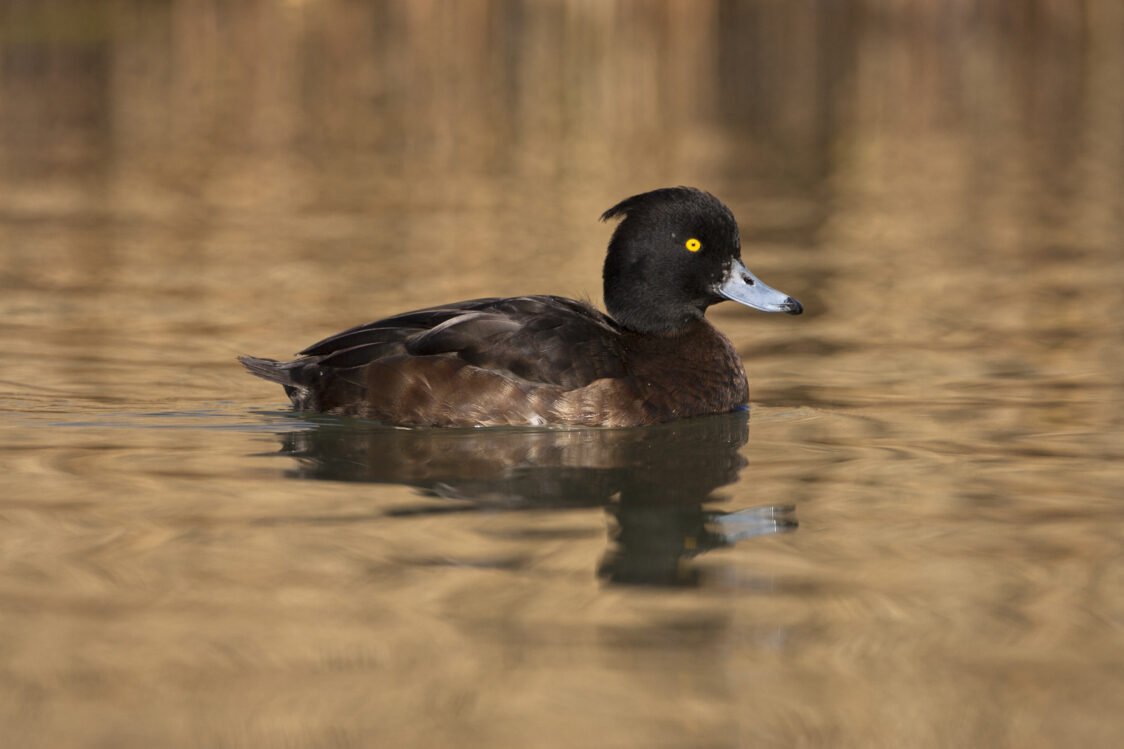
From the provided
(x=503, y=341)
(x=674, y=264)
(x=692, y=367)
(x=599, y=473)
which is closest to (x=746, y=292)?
(x=674, y=264)

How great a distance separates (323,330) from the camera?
9500 millimetres

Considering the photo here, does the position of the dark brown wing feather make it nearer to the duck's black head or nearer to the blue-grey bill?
the duck's black head

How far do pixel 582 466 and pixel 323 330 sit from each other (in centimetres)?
355

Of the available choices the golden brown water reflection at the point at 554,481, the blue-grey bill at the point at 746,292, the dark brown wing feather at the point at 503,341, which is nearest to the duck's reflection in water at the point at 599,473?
the golden brown water reflection at the point at 554,481

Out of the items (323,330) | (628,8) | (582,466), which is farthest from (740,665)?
(628,8)

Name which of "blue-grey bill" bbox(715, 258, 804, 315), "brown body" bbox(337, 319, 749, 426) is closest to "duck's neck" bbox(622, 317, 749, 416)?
"brown body" bbox(337, 319, 749, 426)

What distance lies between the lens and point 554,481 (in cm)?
610

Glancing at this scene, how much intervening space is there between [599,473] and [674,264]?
156 cm

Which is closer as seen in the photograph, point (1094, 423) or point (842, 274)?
point (1094, 423)

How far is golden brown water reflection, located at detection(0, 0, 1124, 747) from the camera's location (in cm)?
390

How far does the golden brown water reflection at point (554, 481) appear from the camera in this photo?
390 centimetres

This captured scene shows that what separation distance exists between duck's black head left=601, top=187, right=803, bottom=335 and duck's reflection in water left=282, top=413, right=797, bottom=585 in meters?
0.59

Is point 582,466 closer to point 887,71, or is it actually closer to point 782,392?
point 782,392

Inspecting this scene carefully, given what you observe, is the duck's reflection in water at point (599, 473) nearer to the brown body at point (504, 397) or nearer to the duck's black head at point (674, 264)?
the brown body at point (504, 397)
